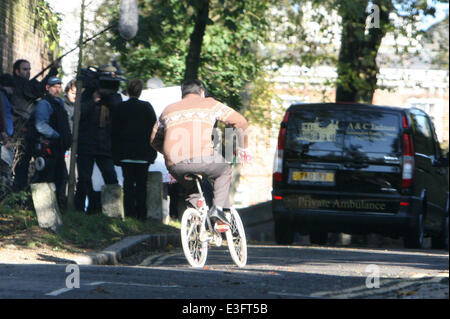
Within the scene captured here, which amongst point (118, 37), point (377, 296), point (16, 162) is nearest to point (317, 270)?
point (377, 296)

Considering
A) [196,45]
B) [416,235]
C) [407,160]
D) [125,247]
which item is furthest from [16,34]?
[416,235]

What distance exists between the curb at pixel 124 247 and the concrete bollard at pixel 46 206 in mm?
732

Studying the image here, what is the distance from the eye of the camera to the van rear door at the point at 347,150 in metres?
14.2

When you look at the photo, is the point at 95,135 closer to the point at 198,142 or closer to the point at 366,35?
the point at 198,142

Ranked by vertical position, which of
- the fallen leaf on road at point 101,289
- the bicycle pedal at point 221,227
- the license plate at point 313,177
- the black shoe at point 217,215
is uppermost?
the license plate at point 313,177

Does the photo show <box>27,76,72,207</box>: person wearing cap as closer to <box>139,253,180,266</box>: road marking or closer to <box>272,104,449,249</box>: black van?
<box>139,253,180,266</box>: road marking

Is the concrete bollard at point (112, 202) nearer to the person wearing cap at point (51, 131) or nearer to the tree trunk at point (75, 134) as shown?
the tree trunk at point (75, 134)

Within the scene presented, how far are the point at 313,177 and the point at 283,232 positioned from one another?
1290 millimetres

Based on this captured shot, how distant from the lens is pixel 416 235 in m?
14.8

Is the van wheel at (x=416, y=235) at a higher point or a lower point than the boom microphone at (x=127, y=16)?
lower

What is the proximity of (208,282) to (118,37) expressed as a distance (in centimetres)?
917

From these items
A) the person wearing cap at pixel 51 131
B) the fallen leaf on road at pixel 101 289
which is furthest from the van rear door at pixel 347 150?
the fallen leaf on road at pixel 101 289

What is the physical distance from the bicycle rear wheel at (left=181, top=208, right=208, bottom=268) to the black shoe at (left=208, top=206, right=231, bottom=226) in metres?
0.16
